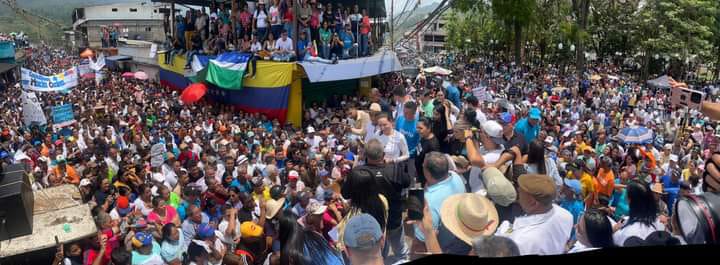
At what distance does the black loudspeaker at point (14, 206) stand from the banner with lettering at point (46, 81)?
9.61 m

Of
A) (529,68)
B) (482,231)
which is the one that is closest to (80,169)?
(482,231)

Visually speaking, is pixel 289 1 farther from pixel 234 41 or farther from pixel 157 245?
pixel 157 245

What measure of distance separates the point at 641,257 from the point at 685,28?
24658mm

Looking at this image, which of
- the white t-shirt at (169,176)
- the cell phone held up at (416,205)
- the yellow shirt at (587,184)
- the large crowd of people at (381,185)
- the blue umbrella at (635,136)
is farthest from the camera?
the blue umbrella at (635,136)

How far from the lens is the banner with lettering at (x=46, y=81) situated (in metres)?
11.1

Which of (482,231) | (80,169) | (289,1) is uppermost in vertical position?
(289,1)

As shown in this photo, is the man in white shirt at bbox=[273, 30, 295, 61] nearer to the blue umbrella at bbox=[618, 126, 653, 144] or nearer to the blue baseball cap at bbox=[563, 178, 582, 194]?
the blue umbrella at bbox=[618, 126, 653, 144]

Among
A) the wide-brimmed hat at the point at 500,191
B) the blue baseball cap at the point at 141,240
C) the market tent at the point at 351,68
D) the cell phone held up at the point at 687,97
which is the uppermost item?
the cell phone held up at the point at 687,97

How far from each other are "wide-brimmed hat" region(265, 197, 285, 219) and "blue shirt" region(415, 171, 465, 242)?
6.79 feet

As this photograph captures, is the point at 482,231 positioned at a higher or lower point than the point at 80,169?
higher

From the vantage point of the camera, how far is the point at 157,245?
4.32 metres

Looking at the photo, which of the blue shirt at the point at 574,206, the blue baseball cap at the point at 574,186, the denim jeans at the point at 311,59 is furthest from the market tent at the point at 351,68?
the blue shirt at the point at 574,206

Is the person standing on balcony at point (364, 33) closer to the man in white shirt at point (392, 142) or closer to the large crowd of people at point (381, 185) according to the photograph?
the large crowd of people at point (381, 185)

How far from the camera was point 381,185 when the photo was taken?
3.33 m
